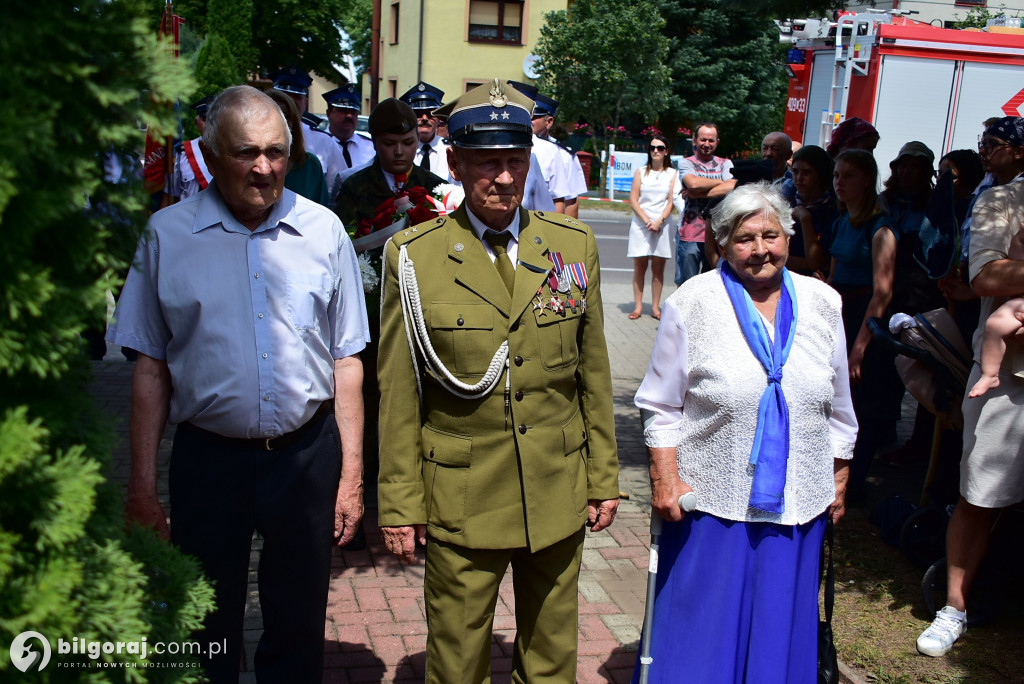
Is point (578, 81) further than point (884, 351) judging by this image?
Yes

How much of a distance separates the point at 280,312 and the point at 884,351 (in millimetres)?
4110

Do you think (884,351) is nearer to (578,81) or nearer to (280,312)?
(280,312)

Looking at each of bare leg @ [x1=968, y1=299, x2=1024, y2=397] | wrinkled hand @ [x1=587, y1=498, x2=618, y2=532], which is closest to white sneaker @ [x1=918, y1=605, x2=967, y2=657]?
bare leg @ [x1=968, y1=299, x2=1024, y2=397]

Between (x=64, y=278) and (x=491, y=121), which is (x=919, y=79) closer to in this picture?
(x=491, y=121)

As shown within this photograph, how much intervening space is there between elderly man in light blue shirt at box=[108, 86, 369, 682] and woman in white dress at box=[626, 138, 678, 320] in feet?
27.8

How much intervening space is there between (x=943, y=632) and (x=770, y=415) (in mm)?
1794

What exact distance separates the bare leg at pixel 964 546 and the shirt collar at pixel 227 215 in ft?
10.1

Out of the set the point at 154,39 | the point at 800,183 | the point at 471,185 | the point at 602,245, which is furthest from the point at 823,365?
the point at 602,245

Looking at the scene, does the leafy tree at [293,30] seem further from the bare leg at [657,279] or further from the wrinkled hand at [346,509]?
the wrinkled hand at [346,509]

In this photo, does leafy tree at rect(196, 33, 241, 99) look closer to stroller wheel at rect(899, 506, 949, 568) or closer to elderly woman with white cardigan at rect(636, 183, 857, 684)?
stroller wheel at rect(899, 506, 949, 568)

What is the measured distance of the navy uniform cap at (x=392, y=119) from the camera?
17.0ft

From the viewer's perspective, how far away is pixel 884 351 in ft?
19.1

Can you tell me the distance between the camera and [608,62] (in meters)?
30.0

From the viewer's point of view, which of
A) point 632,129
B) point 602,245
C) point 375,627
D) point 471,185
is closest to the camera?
point 471,185
